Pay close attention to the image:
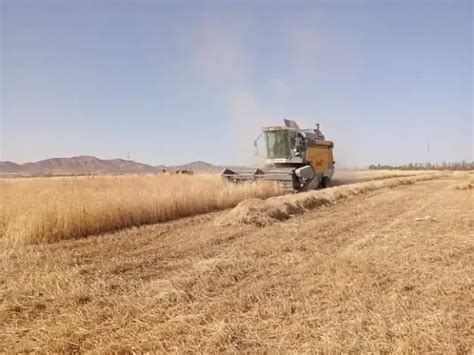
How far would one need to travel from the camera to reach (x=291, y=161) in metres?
23.7

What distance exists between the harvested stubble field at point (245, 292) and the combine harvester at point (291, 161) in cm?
1164

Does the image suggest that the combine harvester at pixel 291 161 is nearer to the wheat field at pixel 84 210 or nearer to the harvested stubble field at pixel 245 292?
the wheat field at pixel 84 210

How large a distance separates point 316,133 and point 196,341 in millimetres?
24925

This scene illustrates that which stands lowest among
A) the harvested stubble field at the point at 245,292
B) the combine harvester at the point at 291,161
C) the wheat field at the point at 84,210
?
the harvested stubble field at the point at 245,292

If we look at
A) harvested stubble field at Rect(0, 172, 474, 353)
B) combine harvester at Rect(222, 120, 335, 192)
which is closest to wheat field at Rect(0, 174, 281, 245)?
harvested stubble field at Rect(0, 172, 474, 353)

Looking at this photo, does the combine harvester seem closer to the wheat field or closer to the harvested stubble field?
the wheat field

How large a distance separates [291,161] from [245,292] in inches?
→ 741

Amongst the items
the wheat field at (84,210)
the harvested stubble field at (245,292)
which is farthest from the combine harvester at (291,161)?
the harvested stubble field at (245,292)

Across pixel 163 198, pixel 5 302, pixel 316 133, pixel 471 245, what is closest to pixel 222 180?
pixel 163 198

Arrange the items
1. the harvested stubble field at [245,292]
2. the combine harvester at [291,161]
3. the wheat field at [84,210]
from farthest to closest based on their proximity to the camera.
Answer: the combine harvester at [291,161] < the wheat field at [84,210] < the harvested stubble field at [245,292]

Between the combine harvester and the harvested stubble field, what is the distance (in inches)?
458

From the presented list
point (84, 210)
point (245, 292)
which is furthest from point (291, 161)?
point (245, 292)

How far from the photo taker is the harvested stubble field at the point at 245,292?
151 inches

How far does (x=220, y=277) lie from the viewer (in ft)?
19.3
